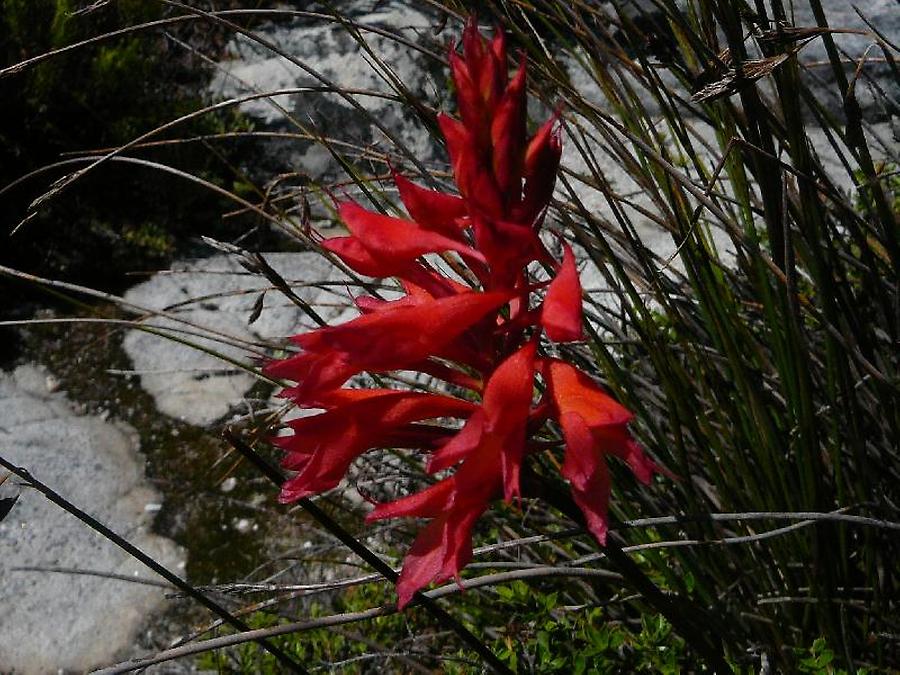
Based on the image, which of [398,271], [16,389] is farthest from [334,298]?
[398,271]

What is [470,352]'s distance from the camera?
77 centimetres

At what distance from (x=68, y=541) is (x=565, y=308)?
2.30 m

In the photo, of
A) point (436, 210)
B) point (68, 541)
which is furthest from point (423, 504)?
point (68, 541)

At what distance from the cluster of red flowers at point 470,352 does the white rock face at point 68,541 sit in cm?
173

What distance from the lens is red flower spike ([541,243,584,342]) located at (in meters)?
0.65

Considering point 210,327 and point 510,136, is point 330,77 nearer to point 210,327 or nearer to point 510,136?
point 210,327

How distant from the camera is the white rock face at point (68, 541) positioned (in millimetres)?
2330

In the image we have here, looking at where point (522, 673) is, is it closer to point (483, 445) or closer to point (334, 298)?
point (483, 445)

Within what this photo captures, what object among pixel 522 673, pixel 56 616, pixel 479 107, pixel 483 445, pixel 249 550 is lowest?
pixel 56 616

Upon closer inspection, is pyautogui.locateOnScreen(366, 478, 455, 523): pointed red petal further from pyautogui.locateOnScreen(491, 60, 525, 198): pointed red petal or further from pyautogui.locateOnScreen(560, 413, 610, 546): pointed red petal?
pyautogui.locateOnScreen(491, 60, 525, 198): pointed red petal

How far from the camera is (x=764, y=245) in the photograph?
287cm

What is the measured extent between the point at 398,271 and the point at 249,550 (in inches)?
74.3

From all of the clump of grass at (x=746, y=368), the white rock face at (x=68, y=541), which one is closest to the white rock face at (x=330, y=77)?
the white rock face at (x=68, y=541)

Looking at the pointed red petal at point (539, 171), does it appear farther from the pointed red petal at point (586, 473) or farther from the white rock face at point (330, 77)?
the white rock face at point (330, 77)
